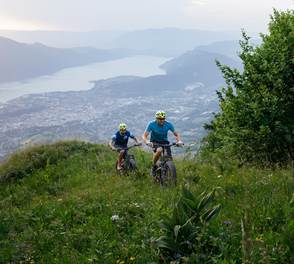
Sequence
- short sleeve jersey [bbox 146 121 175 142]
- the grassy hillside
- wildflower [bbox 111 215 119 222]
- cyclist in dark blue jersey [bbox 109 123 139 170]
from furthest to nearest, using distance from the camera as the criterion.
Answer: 1. cyclist in dark blue jersey [bbox 109 123 139 170]
2. short sleeve jersey [bbox 146 121 175 142]
3. wildflower [bbox 111 215 119 222]
4. the grassy hillside

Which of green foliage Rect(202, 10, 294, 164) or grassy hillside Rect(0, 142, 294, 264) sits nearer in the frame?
grassy hillside Rect(0, 142, 294, 264)

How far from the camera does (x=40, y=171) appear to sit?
1973 centimetres

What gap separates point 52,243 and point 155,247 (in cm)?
248

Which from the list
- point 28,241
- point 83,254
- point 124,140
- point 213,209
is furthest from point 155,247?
point 124,140

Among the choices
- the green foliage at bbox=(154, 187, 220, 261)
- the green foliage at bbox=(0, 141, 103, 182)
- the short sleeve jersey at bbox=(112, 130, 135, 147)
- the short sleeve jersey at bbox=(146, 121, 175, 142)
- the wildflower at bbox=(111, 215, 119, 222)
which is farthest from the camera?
the green foliage at bbox=(0, 141, 103, 182)

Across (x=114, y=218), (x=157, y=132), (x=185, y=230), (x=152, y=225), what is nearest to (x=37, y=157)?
(x=157, y=132)

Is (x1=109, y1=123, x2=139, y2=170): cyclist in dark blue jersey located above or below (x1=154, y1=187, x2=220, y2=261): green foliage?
below

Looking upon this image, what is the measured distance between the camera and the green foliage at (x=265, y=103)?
17.1 metres

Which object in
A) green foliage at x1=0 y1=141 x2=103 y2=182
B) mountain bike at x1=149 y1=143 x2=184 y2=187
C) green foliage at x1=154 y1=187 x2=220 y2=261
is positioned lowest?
green foliage at x1=0 y1=141 x2=103 y2=182

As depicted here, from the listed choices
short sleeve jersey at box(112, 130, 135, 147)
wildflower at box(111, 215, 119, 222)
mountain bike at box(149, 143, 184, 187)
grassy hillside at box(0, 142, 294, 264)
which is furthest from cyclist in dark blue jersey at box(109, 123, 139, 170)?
wildflower at box(111, 215, 119, 222)

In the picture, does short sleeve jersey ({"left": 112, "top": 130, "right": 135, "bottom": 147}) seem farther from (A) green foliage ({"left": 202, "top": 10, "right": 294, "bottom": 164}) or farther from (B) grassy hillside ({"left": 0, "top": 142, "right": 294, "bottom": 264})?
(A) green foliage ({"left": 202, "top": 10, "right": 294, "bottom": 164})

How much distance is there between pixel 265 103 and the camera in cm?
1738

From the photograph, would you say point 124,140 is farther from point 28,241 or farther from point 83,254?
point 83,254

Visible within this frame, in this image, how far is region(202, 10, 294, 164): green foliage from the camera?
17141 millimetres
